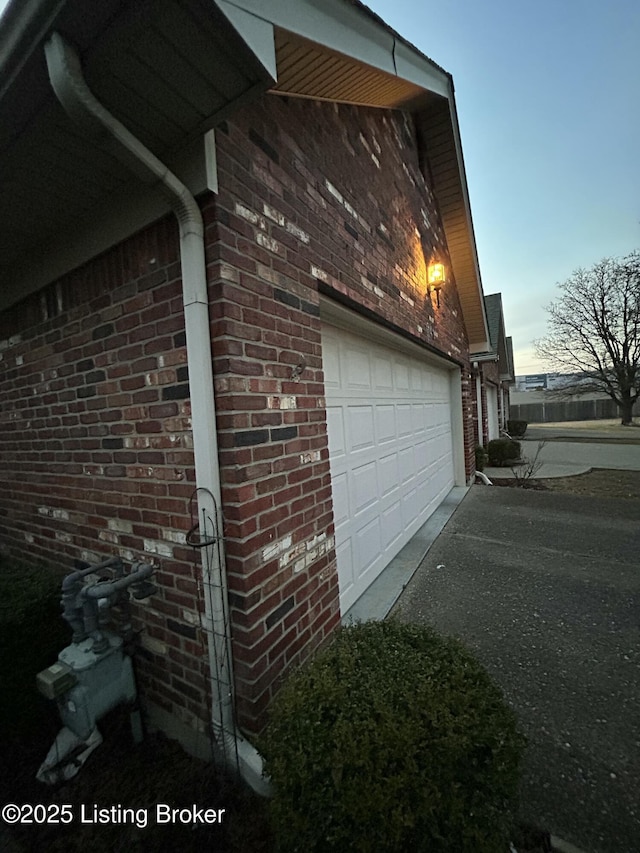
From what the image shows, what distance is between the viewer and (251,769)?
146 centimetres

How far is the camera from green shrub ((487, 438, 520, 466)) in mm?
9828

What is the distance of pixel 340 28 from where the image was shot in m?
1.67

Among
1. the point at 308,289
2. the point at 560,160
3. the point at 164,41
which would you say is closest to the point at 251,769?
the point at 308,289

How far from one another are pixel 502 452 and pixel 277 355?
32.2 ft

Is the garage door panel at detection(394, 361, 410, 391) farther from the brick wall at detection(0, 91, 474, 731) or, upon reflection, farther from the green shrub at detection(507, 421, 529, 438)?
the green shrub at detection(507, 421, 529, 438)

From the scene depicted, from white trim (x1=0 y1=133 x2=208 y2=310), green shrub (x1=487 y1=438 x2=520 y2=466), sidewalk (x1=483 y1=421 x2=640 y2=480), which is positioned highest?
white trim (x1=0 y1=133 x2=208 y2=310)

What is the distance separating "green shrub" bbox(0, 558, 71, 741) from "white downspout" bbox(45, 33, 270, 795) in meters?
1.00

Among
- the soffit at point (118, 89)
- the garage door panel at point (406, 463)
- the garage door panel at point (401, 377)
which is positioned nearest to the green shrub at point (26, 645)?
the soffit at point (118, 89)

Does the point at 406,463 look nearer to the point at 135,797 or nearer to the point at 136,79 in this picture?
the point at 135,797

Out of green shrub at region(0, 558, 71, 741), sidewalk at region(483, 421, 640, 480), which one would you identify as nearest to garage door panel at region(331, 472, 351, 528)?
green shrub at region(0, 558, 71, 741)

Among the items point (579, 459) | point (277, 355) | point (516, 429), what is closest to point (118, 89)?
point (277, 355)

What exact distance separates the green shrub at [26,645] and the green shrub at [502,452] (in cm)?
1030

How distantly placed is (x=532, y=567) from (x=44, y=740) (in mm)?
3855

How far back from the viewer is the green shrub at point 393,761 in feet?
3.17
